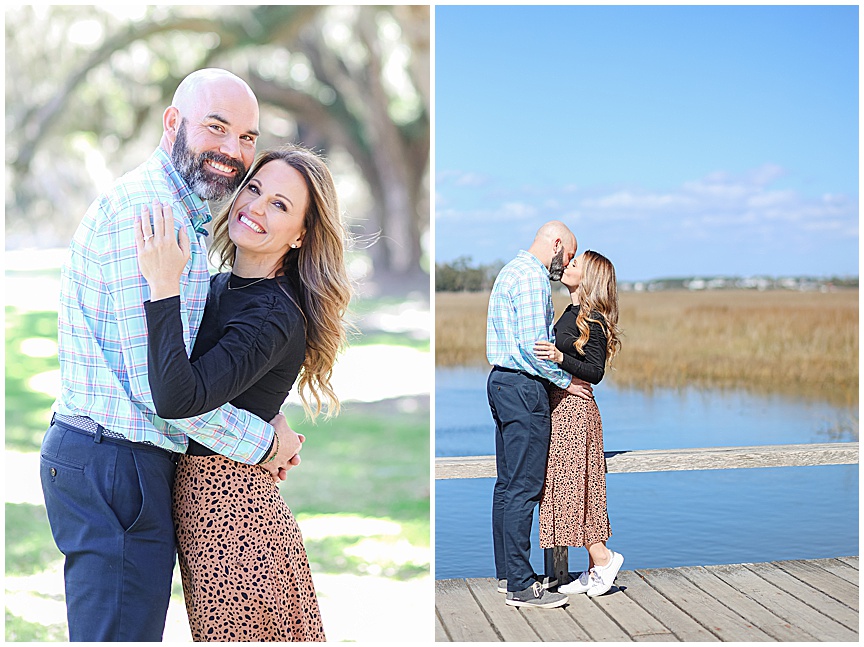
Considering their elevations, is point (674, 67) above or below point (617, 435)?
above

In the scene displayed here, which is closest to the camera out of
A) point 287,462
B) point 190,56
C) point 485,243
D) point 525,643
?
point 287,462

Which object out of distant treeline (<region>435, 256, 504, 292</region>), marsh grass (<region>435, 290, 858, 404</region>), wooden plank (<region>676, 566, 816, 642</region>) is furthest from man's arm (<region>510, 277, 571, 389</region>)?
marsh grass (<region>435, 290, 858, 404</region>)

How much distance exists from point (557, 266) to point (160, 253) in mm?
1859

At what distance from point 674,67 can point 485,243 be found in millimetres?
2775

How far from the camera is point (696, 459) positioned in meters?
3.78

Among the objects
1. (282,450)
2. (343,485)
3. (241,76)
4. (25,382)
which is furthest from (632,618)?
(241,76)

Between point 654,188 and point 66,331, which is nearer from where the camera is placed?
point 66,331

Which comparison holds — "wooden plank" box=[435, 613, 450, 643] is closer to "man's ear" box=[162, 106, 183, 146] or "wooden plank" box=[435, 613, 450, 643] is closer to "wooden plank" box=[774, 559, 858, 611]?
"wooden plank" box=[774, 559, 858, 611]

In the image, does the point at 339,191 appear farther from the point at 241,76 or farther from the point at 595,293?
the point at 241,76

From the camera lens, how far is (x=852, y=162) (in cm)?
1008

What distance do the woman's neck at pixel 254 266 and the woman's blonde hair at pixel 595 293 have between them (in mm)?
1551

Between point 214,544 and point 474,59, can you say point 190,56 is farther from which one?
point 214,544

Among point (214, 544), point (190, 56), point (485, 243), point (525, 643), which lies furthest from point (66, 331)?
point (190, 56)

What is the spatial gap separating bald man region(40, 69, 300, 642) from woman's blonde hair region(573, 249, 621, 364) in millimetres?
1677
